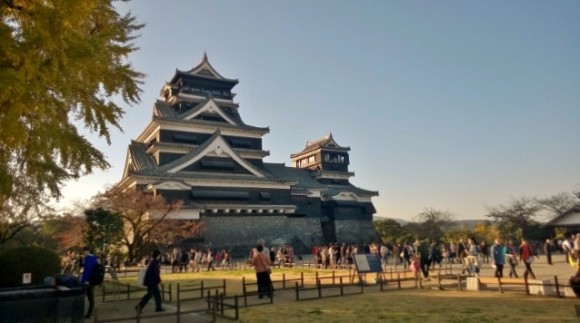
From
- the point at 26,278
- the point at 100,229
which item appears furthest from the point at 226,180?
the point at 26,278

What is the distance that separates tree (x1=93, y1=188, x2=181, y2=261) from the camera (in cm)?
2581

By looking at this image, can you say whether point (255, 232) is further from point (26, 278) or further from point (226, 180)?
point (26, 278)

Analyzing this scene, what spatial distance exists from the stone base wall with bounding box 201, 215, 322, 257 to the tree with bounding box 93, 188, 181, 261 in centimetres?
486

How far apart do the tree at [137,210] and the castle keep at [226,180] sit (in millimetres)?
2461

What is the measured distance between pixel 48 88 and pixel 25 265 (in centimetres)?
781

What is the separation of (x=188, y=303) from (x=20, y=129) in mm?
6804

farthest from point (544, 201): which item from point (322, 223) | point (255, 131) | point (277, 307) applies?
point (277, 307)

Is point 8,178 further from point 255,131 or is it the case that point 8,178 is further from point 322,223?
point 322,223

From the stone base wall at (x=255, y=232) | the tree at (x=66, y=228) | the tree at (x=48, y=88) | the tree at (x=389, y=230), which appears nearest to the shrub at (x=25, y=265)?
the tree at (x=48, y=88)

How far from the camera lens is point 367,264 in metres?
13.3

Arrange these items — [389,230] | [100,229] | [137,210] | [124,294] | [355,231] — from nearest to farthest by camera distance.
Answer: [124,294] → [100,229] → [137,210] → [355,231] → [389,230]

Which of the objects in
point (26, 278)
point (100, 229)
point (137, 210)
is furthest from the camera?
point (137, 210)

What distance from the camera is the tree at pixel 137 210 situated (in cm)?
2581

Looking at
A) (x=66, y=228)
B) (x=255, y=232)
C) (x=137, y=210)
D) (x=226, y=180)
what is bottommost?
(x=255, y=232)
